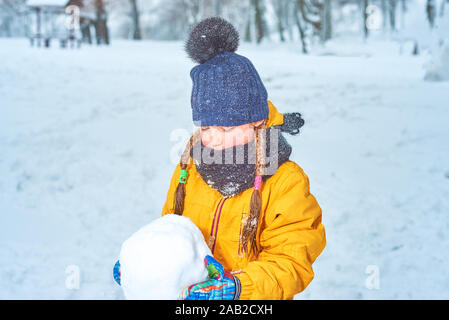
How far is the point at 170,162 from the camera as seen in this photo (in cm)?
475

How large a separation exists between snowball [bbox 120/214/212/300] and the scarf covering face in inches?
10.9

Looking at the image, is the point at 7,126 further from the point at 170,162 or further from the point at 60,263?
the point at 60,263

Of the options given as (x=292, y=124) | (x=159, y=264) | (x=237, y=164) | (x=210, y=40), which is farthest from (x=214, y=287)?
(x=210, y=40)

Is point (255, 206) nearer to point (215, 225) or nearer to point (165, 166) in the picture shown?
point (215, 225)

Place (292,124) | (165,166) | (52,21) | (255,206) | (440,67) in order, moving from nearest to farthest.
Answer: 1. (255,206)
2. (292,124)
3. (165,166)
4. (440,67)
5. (52,21)

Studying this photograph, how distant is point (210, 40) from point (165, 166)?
11.2 feet

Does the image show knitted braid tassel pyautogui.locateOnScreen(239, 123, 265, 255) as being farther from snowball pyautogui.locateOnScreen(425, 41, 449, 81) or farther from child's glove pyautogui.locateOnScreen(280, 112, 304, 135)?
snowball pyautogui.locateOnScreen(425, 41, 449, 81)

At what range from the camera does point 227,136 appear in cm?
140

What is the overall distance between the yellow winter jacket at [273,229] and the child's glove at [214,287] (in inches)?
1.6

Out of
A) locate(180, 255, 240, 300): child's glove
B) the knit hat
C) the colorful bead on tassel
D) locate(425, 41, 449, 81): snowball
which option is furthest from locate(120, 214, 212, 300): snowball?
locate(425, 41, 449, 81): snowball

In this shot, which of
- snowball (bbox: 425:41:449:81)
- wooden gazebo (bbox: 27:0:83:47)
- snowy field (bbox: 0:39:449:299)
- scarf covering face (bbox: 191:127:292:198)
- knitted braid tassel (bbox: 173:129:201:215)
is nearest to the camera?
scarf covering face (bbox: 191:127:292:198)

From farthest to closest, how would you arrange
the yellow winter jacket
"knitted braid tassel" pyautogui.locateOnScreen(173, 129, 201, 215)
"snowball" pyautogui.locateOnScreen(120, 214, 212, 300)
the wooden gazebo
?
the wooden gazebo, "knitted braid tassel" pyautogui.locateOnScreen(173, 129, 201, 215), the yellow winter jacket, "snowball" pyautogui.locateOnScreen(120, 214, 212, 300)

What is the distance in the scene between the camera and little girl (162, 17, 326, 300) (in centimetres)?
132

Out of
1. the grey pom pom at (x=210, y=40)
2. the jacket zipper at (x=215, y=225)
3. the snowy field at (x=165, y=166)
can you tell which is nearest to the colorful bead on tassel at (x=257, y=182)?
the jacket zipper at (x=215, y=225)
